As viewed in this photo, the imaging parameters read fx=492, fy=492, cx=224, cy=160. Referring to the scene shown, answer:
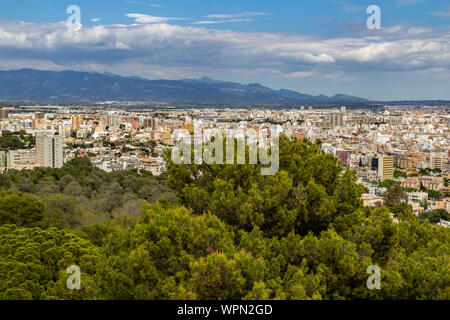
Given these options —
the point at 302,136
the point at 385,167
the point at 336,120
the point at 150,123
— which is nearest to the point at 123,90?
the point at 150,123

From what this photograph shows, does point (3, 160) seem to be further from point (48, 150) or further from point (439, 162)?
point (439, 162)

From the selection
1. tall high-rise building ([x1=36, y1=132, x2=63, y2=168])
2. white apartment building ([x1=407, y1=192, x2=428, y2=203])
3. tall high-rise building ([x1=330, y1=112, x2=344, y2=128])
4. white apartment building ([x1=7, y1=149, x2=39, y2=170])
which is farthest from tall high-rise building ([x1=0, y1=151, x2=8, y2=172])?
tall high-rise building ([x1=330, y1=112, x2=344, y2=128])

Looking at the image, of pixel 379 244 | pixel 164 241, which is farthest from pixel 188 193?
pixel 379 244

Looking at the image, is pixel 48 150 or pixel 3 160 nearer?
pixel 3 160

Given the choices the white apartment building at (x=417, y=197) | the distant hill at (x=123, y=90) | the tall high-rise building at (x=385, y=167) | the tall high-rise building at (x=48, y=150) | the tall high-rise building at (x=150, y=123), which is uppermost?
the distant hill at (x=123, y=90)

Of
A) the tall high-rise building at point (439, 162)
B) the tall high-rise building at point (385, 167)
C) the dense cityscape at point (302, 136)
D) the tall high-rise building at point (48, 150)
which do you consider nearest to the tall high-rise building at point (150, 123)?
the dense cityscape at point (302, 136)

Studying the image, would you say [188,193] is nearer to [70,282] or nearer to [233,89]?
[70,282]

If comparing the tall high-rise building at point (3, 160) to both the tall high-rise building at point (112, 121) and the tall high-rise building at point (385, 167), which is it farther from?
the tall high-rise building at point (112, 121)
